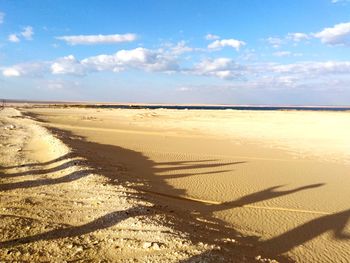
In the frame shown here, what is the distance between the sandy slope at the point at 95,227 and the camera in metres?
6.01

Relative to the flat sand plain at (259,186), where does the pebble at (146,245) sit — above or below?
above

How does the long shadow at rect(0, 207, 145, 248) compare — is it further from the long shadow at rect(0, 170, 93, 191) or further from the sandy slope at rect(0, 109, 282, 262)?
the long shadow at rect(0, 170, 93, 191)

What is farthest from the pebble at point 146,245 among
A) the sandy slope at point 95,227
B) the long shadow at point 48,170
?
the long shadow at point 48,170

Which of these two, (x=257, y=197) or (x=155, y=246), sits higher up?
(x=155, y=246)

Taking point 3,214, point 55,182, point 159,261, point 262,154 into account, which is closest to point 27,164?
point 55,182

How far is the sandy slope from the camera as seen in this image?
19.7 ft

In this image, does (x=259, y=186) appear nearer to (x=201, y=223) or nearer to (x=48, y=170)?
(x=201, y=223)

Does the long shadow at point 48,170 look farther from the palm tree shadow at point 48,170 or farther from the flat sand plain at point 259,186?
the flat sand plain at point 259,186

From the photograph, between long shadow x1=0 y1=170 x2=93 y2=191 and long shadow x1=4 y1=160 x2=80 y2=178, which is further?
long shadow x1=4 y1=160 x2=80 y2=178

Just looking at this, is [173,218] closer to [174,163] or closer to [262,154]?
[174,163]

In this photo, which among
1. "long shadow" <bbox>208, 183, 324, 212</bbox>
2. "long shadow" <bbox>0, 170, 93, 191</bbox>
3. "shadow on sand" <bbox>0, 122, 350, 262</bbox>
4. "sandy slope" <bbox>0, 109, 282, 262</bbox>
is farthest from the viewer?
"long shadow" <bbox>208, 183, 324, 212</bbox>

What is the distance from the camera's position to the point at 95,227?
23.2 feet

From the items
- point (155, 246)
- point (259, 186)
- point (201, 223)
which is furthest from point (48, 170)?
point (155, 246)

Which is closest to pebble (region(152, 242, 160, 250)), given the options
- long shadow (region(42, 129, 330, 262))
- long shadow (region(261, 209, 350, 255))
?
long shadow (region(42, 129, 330, 262))
